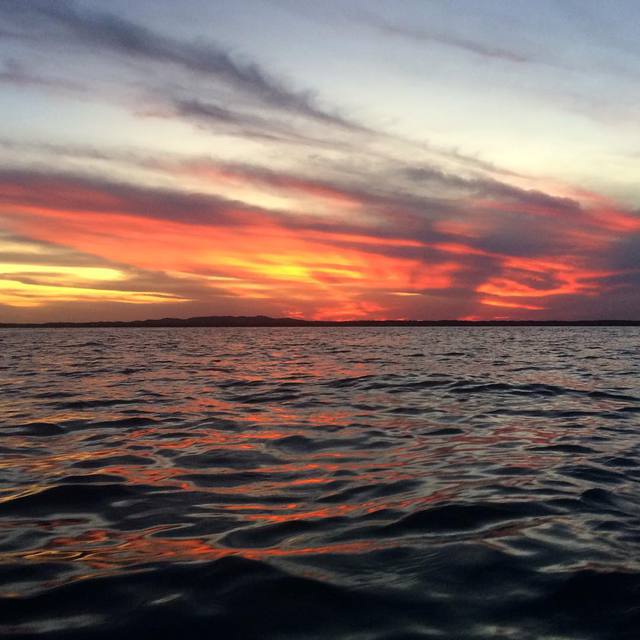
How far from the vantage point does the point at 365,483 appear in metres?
7.95

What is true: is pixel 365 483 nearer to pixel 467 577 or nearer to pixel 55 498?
pixel 467 577

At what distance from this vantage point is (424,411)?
14578 millimetres

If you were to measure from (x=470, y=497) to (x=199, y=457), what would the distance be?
4356 millimetres

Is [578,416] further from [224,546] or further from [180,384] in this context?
[180,384]

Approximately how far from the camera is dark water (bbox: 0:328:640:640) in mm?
4242

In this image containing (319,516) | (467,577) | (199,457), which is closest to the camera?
(467,577)

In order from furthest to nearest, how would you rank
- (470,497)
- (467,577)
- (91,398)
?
(91,398), (470,497), (467,577)

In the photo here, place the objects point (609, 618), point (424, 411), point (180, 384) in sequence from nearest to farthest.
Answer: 1. point (609, 618)
2. point (424, 411)
3. point (180, 384)

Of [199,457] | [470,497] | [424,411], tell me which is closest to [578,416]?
[424,411]

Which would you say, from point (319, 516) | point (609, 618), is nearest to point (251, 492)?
point (319, 516)

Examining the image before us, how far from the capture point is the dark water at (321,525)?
167 inches

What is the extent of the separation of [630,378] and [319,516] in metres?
20.6

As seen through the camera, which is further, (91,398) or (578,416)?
(91,398)

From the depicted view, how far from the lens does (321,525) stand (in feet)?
20.3
